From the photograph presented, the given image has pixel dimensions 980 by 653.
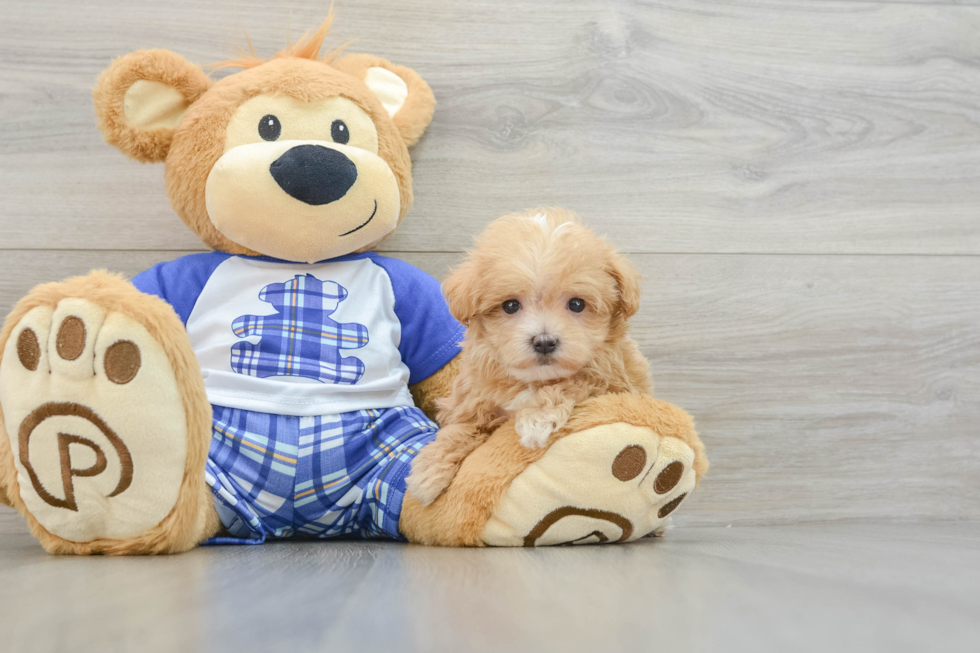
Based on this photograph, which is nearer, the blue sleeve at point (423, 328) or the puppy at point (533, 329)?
the puppy at point (533, 329)

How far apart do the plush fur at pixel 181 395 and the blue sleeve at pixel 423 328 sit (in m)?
0.34

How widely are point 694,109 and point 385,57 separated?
1.62 feet

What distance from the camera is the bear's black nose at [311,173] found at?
0.83 meters

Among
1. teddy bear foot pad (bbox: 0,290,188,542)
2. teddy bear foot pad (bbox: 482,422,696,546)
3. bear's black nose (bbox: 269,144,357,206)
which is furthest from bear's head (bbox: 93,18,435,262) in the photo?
teddy bear foot pad (bbox: 482,422,696,546)

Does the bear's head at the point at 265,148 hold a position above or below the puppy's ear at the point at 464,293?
above

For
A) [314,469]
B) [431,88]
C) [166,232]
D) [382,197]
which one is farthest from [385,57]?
[314,469]

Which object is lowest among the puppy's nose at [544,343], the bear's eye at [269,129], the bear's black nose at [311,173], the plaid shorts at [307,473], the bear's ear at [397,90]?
the plaid shorts at [307,473]

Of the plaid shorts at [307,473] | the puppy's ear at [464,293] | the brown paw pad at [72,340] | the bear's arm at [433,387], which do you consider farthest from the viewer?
the bear's arm at [433,387]

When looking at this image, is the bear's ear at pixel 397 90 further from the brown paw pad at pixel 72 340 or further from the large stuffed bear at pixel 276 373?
the brown paw pad at pixel 72 340

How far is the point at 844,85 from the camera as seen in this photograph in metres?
1.17

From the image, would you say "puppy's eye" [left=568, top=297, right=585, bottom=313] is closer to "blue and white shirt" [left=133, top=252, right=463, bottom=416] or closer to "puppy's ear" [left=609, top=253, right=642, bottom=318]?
"puppy's ear" [left=609, top=253, right=642, bottom=318]

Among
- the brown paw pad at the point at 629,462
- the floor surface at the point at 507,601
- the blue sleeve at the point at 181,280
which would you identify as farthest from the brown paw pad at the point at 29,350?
the brown paw pad at the point at 629,462

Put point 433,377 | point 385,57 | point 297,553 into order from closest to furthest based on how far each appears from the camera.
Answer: point 297,553
point 433,377
point 385,57

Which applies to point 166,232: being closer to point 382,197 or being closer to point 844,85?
point 382,197
